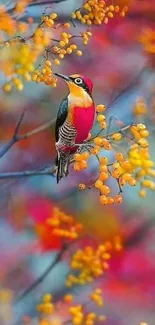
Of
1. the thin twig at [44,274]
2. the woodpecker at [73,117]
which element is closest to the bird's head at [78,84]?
the woodpecker at [73,117]

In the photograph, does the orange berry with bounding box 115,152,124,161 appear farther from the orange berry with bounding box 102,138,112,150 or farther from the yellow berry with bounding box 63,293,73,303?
the yellow berry with bounding box 63,293,73,303

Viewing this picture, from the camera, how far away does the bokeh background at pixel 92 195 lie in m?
1.37

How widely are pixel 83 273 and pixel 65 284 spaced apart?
0.05 metres

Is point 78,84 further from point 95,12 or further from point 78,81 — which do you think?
point 95,12

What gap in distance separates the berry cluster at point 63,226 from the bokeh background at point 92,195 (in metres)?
0.02

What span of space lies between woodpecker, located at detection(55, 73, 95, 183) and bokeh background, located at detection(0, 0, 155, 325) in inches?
0.7

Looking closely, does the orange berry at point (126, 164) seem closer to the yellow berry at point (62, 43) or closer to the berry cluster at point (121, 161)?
the berry cluster at point (121, 161)

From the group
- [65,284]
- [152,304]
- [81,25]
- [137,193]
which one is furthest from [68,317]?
[81,25]

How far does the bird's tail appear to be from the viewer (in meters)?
1.37

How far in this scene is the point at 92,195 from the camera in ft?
4.58

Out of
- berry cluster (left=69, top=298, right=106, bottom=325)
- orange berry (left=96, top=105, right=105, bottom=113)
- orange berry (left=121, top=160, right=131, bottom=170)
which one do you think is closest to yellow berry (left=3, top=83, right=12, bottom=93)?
orange berry (left=96, top=105, right=105, bottom=113)

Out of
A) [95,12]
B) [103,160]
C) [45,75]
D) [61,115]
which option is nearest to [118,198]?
[103,160]

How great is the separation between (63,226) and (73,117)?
0.27 meters

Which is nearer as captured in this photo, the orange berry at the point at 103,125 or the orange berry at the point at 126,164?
the orange berry at the point at 126,164
